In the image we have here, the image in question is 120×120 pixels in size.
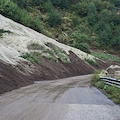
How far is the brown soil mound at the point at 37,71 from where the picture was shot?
14.9m

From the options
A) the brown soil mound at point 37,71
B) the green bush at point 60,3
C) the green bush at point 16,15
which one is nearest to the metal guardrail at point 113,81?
the brown soil mound at point 37,71

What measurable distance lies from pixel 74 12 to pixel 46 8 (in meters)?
13.5

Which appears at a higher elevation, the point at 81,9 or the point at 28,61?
the point at 81,9

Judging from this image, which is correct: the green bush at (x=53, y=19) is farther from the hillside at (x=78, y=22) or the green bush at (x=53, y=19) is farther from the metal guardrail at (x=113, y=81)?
the metal guardrail at (x=113, y=81)

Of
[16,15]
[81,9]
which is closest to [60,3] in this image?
[81,9]

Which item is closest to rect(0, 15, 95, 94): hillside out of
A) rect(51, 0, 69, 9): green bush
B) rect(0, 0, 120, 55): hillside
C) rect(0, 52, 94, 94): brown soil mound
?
rect(0, 52, 94, 94): brown soil mound

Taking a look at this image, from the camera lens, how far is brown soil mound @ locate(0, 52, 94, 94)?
14.9 metres

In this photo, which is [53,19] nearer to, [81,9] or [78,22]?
[78,22]

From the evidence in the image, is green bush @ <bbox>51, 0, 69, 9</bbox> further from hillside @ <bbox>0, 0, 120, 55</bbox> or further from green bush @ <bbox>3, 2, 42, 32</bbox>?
green bush @ <bbox>3, 2, 42, 32</bbox>

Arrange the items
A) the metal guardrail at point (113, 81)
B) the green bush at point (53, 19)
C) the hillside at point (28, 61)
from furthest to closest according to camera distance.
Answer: the green bush at point (53, 19), the hillside at point (28, 61), the metal guardrail at point (113, 81)

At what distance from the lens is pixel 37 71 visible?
72.5 ft

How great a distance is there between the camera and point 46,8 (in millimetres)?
67438

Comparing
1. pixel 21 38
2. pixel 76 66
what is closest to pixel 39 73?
pixel 21 38

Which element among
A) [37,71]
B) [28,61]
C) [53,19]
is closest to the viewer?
[37,71]
